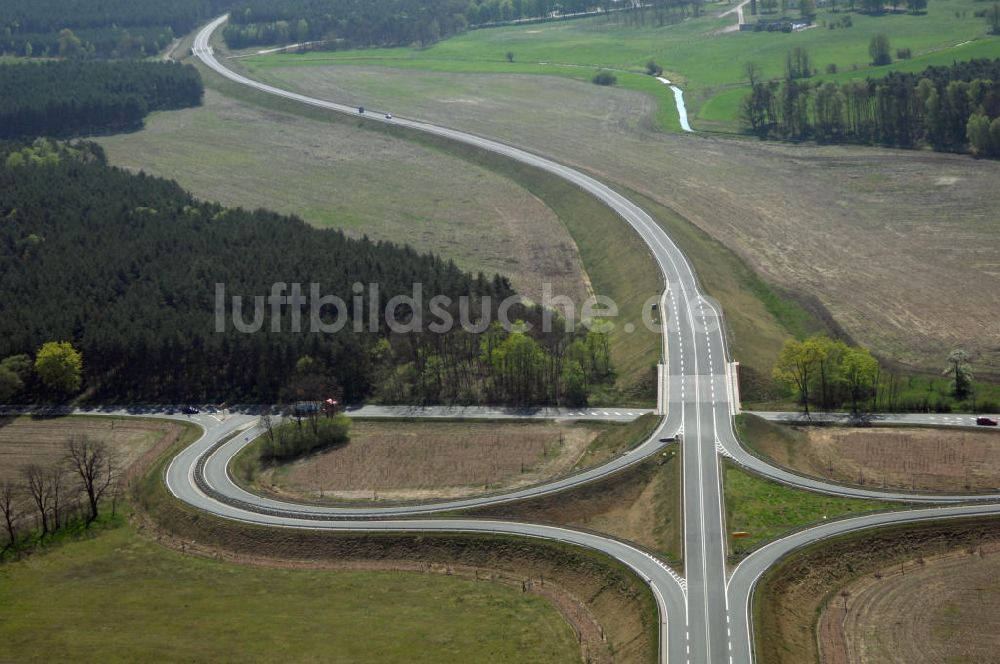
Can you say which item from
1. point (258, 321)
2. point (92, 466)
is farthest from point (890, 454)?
point (92, 466)

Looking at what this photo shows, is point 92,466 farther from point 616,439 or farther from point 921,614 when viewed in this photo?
point 921,614

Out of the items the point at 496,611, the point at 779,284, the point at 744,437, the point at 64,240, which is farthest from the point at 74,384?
the point at 779,284

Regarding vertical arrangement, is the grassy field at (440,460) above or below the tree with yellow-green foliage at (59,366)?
below

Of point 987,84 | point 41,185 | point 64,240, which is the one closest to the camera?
point 64,240

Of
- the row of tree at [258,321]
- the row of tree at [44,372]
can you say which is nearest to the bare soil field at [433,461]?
the row of tree at [258,321]

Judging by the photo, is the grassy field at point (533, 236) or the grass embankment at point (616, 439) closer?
the grass embankment at point (616, 439)

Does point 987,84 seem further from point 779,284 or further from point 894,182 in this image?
point 779,284

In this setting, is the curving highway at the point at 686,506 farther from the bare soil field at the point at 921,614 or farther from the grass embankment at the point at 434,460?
the bare soil field at the point at 921,614
